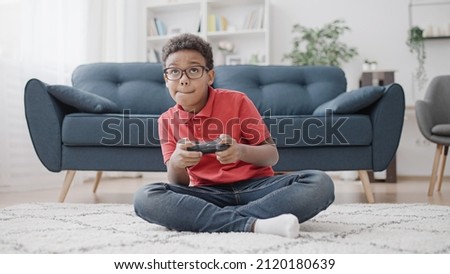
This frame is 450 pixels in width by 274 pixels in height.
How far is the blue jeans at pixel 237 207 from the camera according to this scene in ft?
3.39

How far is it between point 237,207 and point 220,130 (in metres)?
0.24

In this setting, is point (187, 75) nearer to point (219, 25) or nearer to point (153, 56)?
point (219, 25)

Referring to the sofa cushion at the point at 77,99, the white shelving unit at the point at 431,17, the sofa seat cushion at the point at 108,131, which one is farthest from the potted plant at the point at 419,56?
the sofa cushion at the point at 77,99

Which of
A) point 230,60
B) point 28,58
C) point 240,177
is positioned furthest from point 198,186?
point 230,60

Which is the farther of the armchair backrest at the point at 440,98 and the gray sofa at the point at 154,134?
the armchair backrest at the point at 440,98

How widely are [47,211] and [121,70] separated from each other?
1171mm

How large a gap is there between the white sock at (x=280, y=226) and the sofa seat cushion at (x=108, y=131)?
3.18 ft

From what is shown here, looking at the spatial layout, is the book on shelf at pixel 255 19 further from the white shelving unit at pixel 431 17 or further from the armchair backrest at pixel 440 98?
the armchair backrest at pixel 440 98

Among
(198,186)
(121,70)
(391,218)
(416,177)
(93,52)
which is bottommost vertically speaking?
(416,177)

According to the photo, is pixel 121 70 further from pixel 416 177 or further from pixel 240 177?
pixel 416 177

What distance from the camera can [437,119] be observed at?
260 cm

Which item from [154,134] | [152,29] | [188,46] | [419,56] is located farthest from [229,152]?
[152,29]

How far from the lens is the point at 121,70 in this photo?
2.49 metres

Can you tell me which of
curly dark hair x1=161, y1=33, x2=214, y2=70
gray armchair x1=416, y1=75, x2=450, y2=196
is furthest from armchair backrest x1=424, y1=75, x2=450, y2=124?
curly dark hair x1=161, y1=33, x2=214, y2=70
